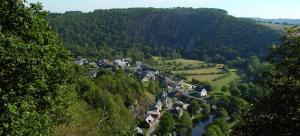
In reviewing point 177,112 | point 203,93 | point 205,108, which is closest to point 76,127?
point 177,112

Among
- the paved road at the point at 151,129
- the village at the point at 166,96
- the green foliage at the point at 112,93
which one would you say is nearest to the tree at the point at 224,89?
the village at the point at 166,96

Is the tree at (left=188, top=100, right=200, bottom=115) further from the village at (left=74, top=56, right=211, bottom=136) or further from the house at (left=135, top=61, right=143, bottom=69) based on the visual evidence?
the house at (left=135, top=61, right=143, bottom=69)

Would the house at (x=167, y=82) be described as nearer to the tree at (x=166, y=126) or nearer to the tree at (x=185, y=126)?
the tree at (x=185, y=126)

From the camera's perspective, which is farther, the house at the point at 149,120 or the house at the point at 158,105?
the house at the point at 158,105

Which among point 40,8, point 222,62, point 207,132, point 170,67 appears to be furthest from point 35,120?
point 222,62

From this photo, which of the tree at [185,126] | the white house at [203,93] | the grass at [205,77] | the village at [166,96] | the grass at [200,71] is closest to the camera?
the tree at [185,126]

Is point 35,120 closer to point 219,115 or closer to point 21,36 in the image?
point 21,36

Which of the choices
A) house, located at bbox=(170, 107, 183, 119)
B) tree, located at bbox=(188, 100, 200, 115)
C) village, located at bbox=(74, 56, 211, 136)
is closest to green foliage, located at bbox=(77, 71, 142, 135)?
village, located at bbox=(74, 56, 211, 136)
